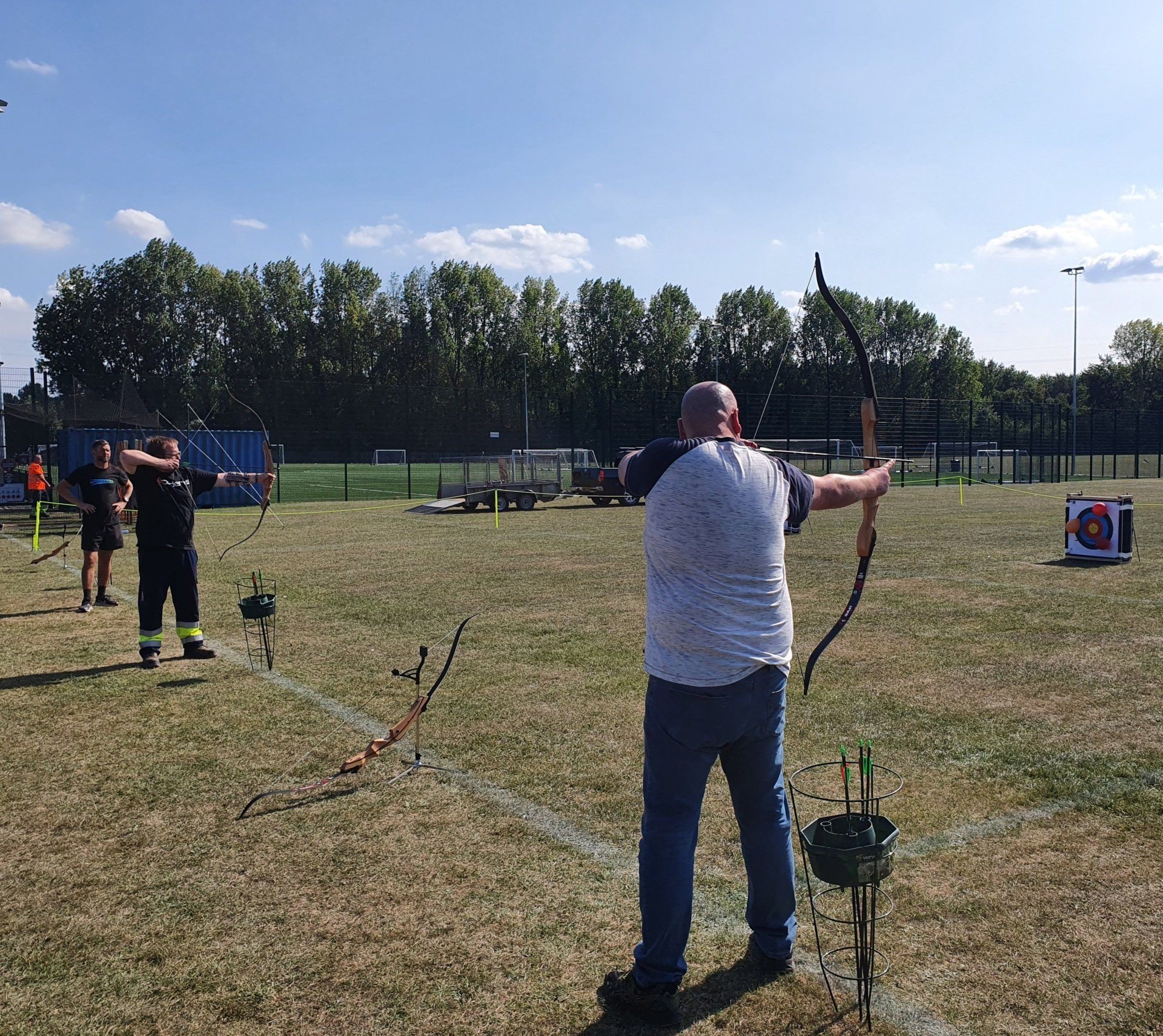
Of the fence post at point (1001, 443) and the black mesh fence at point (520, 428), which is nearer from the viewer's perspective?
the black mesh fence at point (520, 428)

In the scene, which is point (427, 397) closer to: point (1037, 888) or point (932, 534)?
point (932, 534)

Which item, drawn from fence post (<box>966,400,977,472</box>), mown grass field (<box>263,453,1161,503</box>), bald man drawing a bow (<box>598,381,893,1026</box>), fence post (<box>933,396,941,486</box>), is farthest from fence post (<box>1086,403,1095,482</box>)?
bald man drawing a bow (<box>598,381,893,1026</box>)

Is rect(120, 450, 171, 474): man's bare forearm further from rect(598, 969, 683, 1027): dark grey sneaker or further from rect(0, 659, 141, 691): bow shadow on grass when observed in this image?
rect(598, 969, 683, 1027): dark grey sneaker

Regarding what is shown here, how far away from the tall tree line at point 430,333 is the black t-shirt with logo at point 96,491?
63747mm

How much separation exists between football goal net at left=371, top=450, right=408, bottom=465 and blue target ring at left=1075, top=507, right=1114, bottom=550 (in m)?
30.3

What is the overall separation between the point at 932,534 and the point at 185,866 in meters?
17.4

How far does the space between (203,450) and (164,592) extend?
20.4m

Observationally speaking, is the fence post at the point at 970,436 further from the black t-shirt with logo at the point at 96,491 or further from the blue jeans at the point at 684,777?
the blue jeans at the point at 684,777

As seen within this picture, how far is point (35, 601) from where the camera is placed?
11.6 meters

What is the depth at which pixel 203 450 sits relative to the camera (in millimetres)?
26828

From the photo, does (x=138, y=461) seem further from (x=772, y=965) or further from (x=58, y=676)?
(x=772, y=965)

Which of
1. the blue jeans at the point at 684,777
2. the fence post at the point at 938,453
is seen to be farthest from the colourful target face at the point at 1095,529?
the fence post at the point at 938,453

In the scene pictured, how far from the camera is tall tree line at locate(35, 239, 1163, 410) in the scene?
77250mm

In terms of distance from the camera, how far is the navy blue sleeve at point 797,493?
3248 mm
